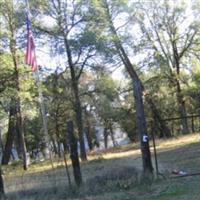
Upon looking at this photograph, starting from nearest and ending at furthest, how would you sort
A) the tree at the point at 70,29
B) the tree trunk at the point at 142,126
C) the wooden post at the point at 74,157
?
the wooden post at the point at 74,157 < the tree trunk at the point at 142,126 < the tree at the point at 70,29

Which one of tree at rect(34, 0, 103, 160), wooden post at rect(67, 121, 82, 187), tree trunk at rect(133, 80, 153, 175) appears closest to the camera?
wooden post at rect(67, 121, 82, 187)

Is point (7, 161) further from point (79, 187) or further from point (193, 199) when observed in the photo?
point (193, 199)

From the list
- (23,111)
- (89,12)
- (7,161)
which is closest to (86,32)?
(89,12)

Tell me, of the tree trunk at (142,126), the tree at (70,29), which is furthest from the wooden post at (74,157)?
the tree at (70,29)

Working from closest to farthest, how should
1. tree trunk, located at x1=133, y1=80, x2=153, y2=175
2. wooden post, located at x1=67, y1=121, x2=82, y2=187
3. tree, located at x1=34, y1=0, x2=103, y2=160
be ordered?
wooden post, located at x1=67, y1=121, x2=82, y2=187
tree trunk, located at x1=133, y1=80, x2=153, y2=175
tree, located at x1=34, y1=0, x2=103, y2=160

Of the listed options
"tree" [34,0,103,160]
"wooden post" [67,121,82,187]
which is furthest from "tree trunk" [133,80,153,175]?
"tree" [34,0,103,160]

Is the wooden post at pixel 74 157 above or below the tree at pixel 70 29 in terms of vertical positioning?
below

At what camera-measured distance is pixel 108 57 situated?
3409 centimetres

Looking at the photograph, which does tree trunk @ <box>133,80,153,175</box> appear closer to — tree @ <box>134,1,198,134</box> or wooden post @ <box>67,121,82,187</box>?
wooden post @ <box>67,121,82,187</box>

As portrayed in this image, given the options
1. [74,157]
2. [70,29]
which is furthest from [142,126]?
[70,29]

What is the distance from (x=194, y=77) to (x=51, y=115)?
14.7 meters

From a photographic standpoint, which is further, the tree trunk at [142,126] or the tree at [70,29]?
the tree at [70,29]

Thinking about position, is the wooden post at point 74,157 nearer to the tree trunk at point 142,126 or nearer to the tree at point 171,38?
the tree trunk at point 142,126

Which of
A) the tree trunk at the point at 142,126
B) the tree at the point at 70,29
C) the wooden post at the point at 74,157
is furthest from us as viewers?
the tree at the point at 70,29
